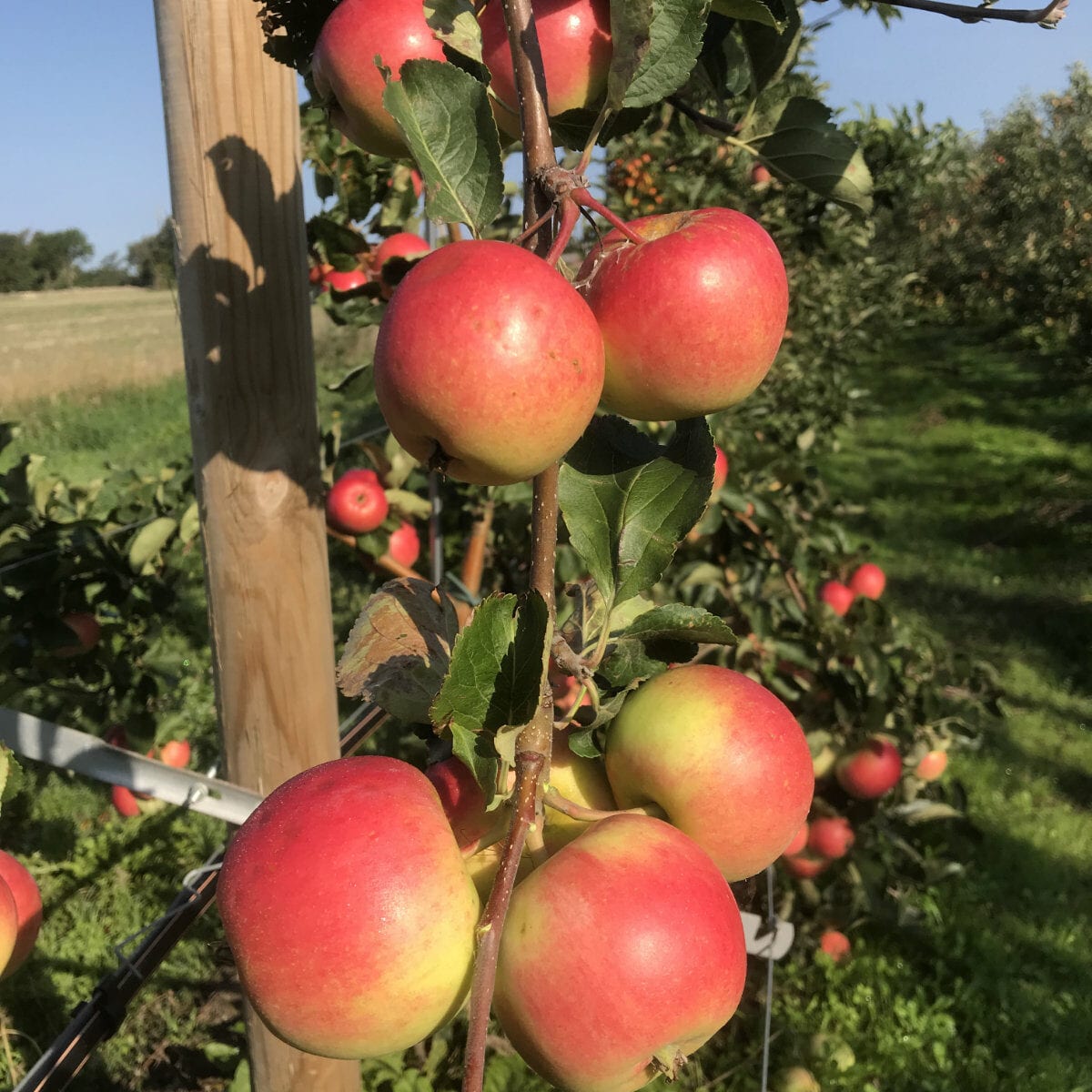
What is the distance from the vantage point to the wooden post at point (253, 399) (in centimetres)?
91

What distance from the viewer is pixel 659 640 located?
660 millimetres

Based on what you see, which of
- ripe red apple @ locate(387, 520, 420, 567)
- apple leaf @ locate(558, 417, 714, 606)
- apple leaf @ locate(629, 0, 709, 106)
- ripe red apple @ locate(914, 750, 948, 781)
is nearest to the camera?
apple leaf @ locate(629, 0, 709, 106)

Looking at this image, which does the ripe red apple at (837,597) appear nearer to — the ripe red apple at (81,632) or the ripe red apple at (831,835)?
the ripe red apple at (831,835)

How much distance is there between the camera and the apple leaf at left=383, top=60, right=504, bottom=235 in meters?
0.51

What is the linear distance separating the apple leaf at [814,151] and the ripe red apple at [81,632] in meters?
1.75

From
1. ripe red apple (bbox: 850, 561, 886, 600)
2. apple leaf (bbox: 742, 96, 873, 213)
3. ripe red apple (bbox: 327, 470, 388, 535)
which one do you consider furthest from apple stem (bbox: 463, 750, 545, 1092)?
ripe red apple (bbox: 850, 561, 886, 600)

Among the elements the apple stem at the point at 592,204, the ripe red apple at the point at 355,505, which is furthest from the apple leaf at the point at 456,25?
the ripe red apple at the point at 355,505

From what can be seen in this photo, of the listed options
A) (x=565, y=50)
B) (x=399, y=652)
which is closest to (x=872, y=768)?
(x=399, y=652)

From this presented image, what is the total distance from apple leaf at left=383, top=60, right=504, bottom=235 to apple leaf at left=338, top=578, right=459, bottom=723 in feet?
0.78

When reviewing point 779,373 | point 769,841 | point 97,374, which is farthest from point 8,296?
point 769,841

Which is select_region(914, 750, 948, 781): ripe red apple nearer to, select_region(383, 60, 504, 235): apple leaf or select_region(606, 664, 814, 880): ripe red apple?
select_region(606, 664, 814, 880): ripe red apple

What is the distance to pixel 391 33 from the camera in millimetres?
609

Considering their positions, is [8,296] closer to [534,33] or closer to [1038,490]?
[1038,490]

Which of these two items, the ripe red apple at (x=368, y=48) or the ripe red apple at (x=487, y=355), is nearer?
the ripe red apple at (x=487, y=355)
